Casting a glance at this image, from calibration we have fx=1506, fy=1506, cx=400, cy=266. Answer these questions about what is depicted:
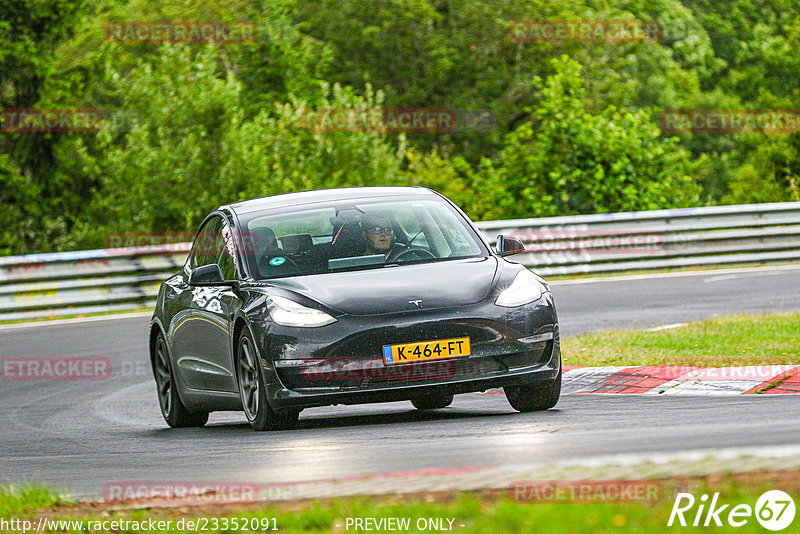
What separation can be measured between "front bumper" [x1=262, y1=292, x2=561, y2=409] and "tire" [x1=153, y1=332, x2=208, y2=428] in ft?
7.25

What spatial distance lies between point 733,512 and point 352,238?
5.22m

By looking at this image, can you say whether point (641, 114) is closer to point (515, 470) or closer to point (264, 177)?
point (264, 177)

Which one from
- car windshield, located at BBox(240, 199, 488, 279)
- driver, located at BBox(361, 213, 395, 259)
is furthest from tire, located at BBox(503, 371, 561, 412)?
driver, located at BBox(361, 213, 395, 259)

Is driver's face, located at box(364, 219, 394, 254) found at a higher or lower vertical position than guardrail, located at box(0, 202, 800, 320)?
higher

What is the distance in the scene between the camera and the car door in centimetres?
987

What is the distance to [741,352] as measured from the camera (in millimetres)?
11953

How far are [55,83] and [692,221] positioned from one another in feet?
77.0

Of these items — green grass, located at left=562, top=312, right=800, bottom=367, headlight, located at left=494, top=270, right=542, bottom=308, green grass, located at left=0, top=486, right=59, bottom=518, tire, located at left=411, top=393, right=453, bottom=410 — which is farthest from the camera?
green grass, located at left=562, top=312, right=800, bottom=367

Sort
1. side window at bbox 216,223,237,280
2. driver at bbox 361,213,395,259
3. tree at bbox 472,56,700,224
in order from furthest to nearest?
tree at bbox 472,56,700,224 → side window at bbox 216,223,237,280 → driver at bbox 361,213,395,259

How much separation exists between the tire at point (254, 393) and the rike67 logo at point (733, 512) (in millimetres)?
4308

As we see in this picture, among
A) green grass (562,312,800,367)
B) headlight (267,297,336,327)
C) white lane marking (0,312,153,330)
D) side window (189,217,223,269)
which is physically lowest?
white lane marking (0,312,153,330)

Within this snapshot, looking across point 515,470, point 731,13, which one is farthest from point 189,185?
point 731,13

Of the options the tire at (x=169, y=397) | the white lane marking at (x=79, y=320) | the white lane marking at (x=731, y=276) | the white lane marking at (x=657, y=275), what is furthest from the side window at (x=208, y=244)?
the white lane marking at (x=657, y=275)

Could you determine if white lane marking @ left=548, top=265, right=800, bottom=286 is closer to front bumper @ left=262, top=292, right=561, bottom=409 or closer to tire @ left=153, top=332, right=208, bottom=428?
tire @ left=153, top=332, right=208, bottom=428
